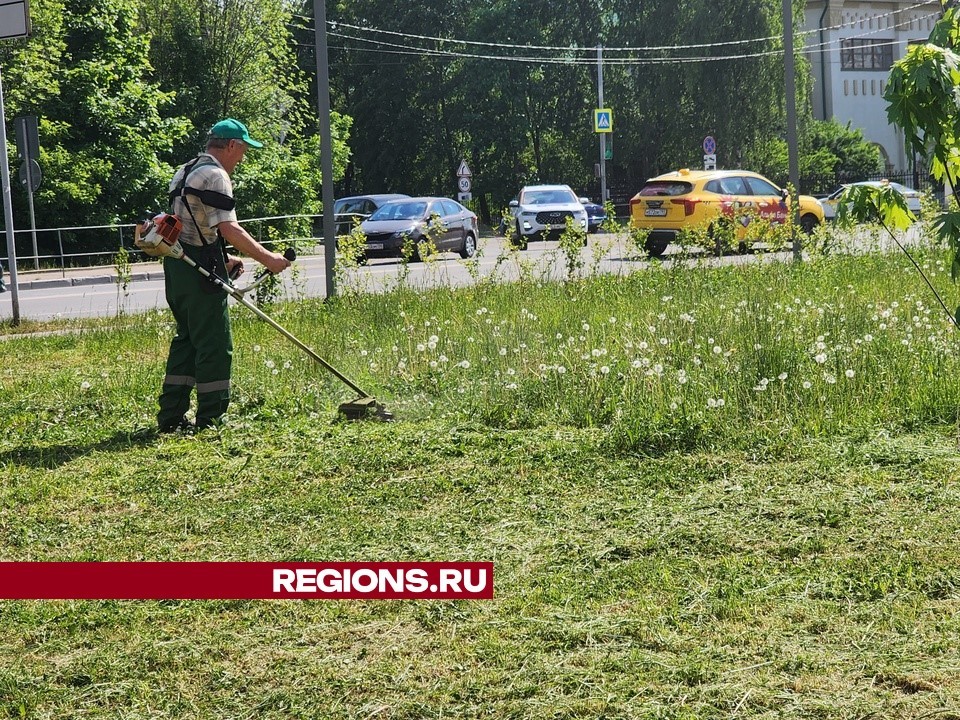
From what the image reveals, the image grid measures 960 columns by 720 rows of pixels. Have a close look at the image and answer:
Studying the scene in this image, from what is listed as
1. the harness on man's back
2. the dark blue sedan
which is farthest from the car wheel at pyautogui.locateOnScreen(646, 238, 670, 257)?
the dark blue sedan

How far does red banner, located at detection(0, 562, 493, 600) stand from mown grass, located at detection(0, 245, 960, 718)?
68mm

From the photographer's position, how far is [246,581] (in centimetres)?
457

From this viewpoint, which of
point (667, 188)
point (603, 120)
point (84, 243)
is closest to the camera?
point (667, 188)

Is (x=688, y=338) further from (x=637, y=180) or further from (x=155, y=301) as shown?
(x=637, y=180)

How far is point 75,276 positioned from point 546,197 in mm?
15112

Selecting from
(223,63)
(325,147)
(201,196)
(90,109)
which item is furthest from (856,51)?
(201,196)

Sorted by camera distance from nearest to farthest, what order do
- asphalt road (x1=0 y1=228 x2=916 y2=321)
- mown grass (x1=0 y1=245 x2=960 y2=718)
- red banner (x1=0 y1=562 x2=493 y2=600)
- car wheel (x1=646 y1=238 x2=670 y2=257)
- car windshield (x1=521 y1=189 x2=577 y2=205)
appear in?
mown grass (x1=0 y1=245 x2=960 y2=718) < red banner (x1=0 y1=562 x2=493 y2=600) < asphalt road (x1=0 y1=228 x2=916 y2=321) < car wheel (x1=646 y1=238 x2=670 y2=257) < car windshield (x1=521 y1=189 x2=577 y2=205)

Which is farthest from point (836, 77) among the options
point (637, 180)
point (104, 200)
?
point (104, 200)

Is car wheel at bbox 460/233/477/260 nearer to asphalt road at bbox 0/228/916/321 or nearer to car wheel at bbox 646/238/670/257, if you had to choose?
asphalt road at bbox 0/228/916/321

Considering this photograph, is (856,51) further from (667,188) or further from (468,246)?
(667,188)

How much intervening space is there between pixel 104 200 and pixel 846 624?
28575 mm

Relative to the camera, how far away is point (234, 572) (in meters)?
4.72

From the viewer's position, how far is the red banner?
433cm

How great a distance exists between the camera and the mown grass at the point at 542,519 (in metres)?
3.63
